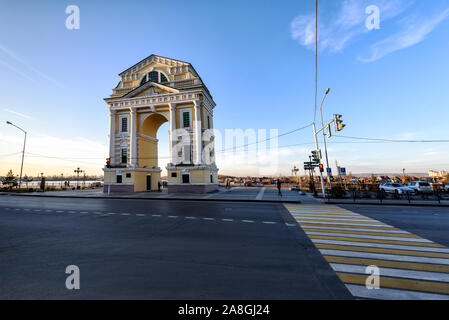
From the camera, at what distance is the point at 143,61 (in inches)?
1134

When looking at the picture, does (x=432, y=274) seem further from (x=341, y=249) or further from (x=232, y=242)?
(x=232, y=242)

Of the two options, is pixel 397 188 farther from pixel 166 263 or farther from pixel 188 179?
pixel 166 263

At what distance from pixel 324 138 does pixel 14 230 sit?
78.8ft

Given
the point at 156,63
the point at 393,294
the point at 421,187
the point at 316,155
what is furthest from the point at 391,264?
the point at 156,63

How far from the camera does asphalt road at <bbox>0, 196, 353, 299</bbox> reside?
311 centimetres

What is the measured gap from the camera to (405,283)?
333cm

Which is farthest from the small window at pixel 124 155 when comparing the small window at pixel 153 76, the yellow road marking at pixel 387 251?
the yellow road marking at pixel 387 251

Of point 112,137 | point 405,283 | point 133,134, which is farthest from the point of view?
point 112,137

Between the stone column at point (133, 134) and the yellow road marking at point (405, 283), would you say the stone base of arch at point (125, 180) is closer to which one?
the stone column at point (133, 134)

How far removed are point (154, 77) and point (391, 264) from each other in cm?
3257

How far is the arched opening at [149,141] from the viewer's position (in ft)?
91.3

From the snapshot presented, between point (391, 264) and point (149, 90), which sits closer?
point (391, 264)

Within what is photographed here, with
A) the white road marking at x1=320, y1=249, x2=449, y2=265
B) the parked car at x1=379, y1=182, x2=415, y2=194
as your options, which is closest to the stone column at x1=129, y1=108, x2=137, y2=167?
the white road marking at x1=320, y1=249, x2=449, y2=265
